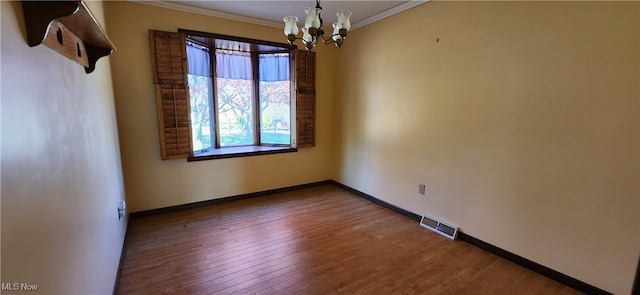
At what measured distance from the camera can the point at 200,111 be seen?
12.1ft

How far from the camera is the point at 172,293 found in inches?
78.4

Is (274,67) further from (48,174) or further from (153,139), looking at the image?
(48,174)

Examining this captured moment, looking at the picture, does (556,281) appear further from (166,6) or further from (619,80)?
(166,6)

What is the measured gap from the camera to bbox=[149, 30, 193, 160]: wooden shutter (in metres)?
3.08

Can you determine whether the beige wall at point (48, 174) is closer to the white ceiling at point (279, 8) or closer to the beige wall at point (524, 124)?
the white ceiling at point (279, 8)

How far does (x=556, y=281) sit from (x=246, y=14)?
162 inches

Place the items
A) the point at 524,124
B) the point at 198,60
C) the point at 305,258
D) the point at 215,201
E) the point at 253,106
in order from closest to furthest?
the point at 524,124
the point at 305,258
the point at 198,60
the point at 215,201
the point at 253,106

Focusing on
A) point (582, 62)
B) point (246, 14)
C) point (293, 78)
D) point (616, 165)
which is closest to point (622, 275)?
point (616, 165)

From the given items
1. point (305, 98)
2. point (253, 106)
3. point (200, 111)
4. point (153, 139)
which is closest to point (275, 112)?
point (253, 106)

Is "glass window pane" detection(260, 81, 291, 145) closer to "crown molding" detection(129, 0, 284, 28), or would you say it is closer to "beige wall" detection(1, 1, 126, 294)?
"crown molding" detection(129, 0, 284, 28)

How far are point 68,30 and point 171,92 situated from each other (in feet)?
6.52

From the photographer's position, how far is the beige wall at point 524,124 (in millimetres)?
1830

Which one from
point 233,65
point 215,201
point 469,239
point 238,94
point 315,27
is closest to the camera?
point 315,27

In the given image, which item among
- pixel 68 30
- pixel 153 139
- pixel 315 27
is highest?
pixel 315 27
